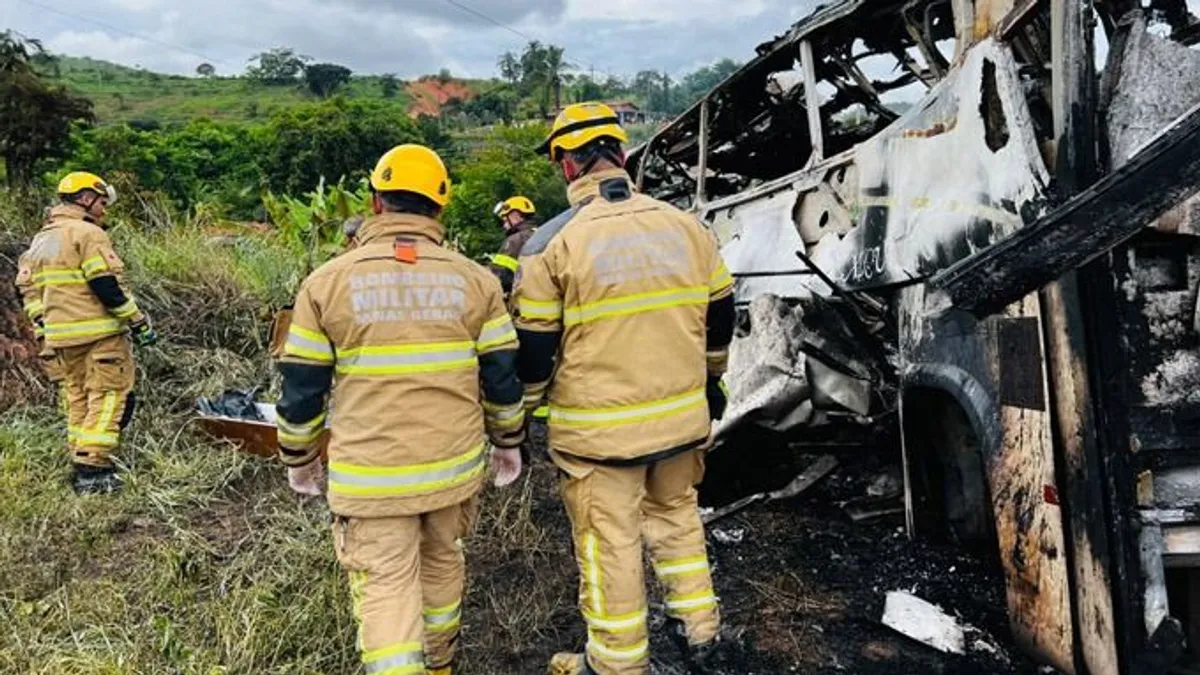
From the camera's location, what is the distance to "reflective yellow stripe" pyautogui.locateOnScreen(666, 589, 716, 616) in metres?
2.56

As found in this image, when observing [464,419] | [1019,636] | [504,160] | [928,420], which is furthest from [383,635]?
[504,160]

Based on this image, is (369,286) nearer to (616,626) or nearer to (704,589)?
(616,626)

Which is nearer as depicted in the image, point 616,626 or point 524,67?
point 616,626

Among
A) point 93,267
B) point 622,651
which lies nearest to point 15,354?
point 93,267

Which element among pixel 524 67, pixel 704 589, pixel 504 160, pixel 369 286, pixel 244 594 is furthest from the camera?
pixel 524 67

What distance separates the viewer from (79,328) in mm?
4410

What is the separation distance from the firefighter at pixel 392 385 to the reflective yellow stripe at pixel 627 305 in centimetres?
23

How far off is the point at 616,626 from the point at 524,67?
69.8 metres

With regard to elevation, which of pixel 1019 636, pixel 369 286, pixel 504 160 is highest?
pixel 504 160

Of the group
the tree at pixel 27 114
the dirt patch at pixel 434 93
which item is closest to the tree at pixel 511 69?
the dirt patch at pixel 434 93

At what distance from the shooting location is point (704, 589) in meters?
2.58

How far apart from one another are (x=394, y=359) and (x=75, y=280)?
121 inches

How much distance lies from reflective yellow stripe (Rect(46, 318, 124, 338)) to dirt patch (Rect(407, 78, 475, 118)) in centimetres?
7507

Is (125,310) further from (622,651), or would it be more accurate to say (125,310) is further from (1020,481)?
(1020,481)
